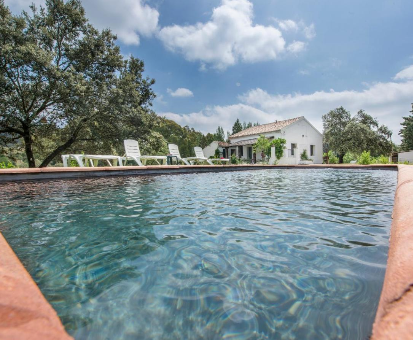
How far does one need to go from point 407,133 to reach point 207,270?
35.6 meters

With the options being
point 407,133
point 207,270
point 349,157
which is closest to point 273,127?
point 349,157

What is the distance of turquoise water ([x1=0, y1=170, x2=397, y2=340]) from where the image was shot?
1.00 metres

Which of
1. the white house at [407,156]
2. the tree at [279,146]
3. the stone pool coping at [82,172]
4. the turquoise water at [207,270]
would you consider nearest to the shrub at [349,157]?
the white house at [407,156]

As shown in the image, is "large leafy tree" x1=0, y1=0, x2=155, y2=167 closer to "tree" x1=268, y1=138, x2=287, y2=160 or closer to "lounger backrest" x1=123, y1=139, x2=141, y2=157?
"lounger backrest" x1=123, y1=139, x2=141, y2=157

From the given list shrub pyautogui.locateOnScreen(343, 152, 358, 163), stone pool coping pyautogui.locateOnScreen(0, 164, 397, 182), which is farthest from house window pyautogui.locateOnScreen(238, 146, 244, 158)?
stone pool coping pyautogui.locateOnScreen(0, 164, 397, 182)

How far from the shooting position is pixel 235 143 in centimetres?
2845

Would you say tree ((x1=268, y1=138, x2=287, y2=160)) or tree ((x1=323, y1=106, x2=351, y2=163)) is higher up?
tree ((x1=323, y1=106, x2=351, y2=163))

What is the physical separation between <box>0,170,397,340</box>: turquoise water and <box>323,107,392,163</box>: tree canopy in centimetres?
2511

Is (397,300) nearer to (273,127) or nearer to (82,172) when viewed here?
(82,172)

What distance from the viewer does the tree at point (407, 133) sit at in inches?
1038

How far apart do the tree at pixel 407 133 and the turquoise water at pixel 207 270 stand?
32770mm

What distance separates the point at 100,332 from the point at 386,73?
31032mm

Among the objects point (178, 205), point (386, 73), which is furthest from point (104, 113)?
point (386, 73)

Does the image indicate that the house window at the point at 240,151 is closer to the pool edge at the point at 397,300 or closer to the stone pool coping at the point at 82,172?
the stone pool coping at the point at 82,172
